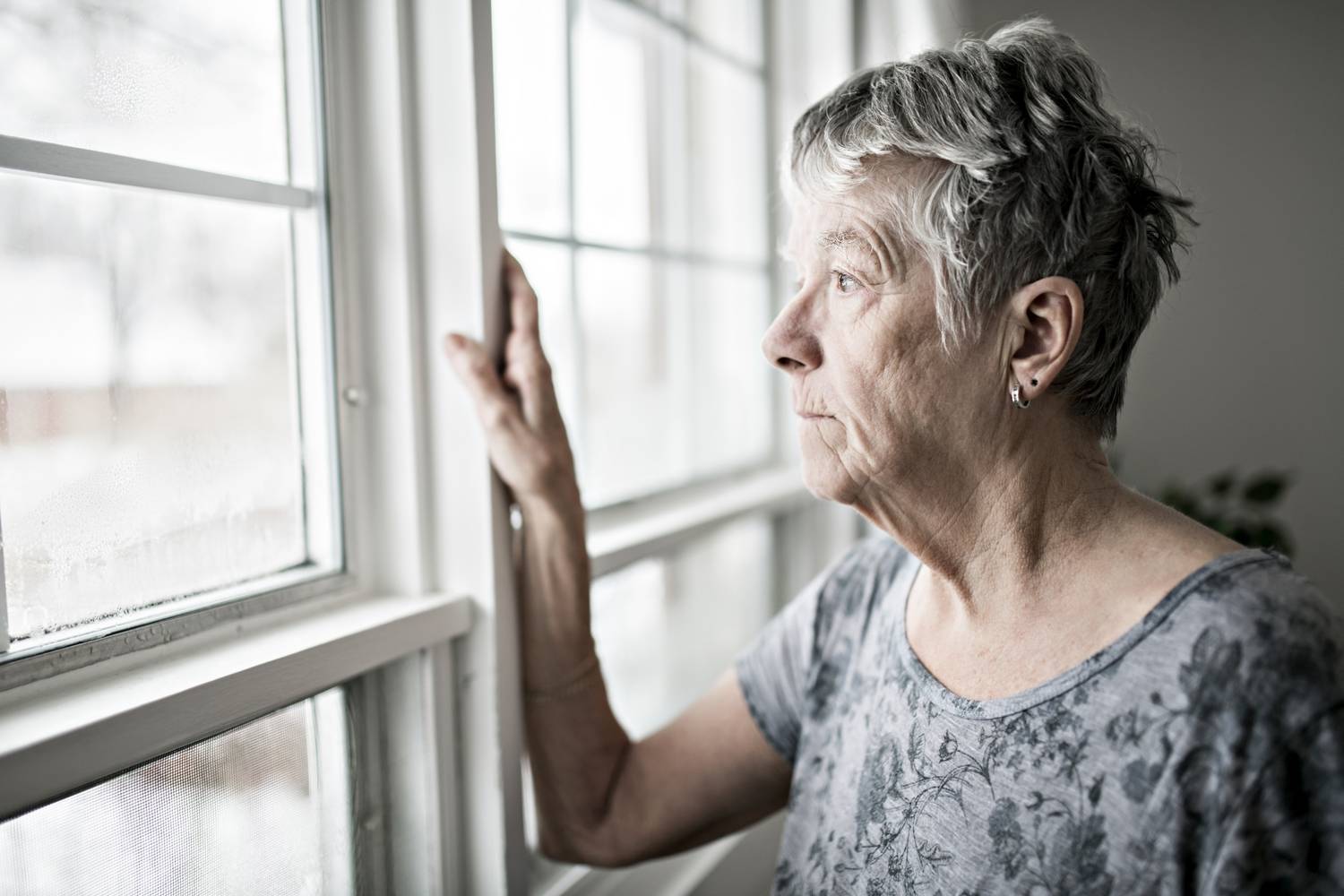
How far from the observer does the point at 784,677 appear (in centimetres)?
124

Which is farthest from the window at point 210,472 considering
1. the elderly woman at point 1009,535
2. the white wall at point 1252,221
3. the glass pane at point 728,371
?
the white wall at point 1252,221

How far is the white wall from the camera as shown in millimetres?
2385

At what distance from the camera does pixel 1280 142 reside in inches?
94.9

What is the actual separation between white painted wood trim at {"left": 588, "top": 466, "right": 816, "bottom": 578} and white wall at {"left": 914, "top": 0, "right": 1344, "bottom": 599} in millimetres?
1236

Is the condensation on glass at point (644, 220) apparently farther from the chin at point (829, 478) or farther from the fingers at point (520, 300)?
the chin at point (829, 478)

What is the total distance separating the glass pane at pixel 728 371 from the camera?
1.91m

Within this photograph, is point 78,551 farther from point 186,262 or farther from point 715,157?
point 715,157

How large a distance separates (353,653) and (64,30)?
0.63 meters

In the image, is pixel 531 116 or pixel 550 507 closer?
pixel 550 507

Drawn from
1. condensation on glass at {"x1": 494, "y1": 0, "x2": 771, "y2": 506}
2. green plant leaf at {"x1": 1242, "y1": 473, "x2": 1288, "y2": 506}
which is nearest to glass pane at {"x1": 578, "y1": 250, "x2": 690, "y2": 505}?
condensation on glass at {"x1": 494, "y1": 0, "x2": 771, "y2": 506}

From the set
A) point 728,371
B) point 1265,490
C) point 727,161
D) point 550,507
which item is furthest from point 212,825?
point 1265,490

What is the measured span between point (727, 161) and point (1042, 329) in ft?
4.01

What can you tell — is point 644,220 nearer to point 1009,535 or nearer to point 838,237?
point 838,237

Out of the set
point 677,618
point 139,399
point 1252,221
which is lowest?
point 677,618
